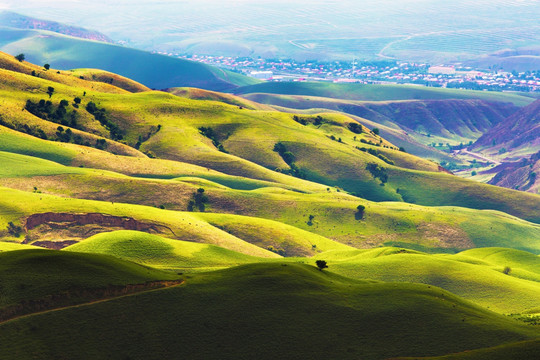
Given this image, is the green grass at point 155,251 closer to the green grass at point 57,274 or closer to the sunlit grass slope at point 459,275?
the sunlit grass slope at point 459,275

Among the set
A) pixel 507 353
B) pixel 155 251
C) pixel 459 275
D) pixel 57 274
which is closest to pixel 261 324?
pixel 507 353

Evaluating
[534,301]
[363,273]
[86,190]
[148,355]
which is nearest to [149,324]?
[148,355]

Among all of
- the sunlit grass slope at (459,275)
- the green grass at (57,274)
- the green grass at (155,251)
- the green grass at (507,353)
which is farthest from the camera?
the green grass at (155,251)

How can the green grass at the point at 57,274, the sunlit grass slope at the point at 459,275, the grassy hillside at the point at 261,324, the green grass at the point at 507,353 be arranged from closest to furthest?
1. the green grass at the point at 507,353
2. the grassy hillside at the point at 261,324
3. the green grass at the point at 57,274
4. the sunlit grass slope at the point at 459,275

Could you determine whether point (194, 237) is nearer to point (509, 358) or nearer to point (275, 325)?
point (275, 325)

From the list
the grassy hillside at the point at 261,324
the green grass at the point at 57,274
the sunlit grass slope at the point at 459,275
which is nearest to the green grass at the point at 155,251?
the sunlit grass slope at the point at 459,275

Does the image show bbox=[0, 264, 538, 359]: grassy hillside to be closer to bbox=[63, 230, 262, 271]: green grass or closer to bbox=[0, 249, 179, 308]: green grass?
bbox=[0, 249, 179, 308]: green grass

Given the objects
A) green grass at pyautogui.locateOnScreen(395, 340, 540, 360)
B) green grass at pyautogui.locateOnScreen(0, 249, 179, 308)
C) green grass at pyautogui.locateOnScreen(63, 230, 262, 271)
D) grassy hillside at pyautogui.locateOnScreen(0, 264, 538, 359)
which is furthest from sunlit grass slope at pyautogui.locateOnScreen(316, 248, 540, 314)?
green grass at pyautogui.locateOnScreen(0, 249, 179, 308)
